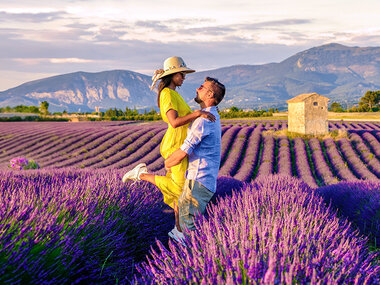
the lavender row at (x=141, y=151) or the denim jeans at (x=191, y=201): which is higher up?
the denim jeans at (x=191, y=201)

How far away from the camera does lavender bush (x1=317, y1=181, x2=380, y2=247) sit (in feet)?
17.0

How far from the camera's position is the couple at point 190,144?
3609mm

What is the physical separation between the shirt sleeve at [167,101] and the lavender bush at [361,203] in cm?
283

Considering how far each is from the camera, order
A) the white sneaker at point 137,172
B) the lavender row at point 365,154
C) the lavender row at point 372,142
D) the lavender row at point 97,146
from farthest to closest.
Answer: the lavender row at point 372,142 < the lavender row at point 97,146 < the lavender row at point 365,154 < the white sneaker at point 137,172

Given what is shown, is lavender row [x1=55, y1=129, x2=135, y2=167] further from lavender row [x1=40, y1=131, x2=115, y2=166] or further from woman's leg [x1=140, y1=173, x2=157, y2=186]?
woman's leg [x1=140, y1=173, x2=157, y2=186]

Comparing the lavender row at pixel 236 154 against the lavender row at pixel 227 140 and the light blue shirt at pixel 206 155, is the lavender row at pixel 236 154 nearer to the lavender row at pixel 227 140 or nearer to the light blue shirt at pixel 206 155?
the lavender row at pixel 227 140

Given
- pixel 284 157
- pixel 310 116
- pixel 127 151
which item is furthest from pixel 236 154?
pixel 310 116

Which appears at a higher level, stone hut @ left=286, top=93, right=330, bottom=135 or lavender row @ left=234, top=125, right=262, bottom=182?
stone hut @ left=286, top=93, right=330, bottom=135

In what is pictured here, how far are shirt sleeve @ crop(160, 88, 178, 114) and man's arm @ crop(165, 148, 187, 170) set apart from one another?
1.44 feet

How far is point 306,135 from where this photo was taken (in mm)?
27422

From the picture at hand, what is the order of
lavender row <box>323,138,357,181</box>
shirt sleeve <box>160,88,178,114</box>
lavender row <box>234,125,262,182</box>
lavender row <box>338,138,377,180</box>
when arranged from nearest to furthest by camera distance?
shirt sleeve <box>160,88,178,114</box> → lavender row <box>234,125,262,182</box> → lavender row <box>323,138,357,181</box> → lavender row <box>338,138,377,180</box>

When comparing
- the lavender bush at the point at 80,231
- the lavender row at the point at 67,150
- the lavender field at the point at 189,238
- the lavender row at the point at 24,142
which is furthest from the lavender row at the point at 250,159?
the lavender row at the point at 24,142

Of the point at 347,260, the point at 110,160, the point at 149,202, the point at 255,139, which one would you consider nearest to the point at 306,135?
the point at 255,139

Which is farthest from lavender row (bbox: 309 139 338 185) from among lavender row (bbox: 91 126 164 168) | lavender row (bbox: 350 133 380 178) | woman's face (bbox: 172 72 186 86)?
woman's face (bbox: 172 72 186 86)
